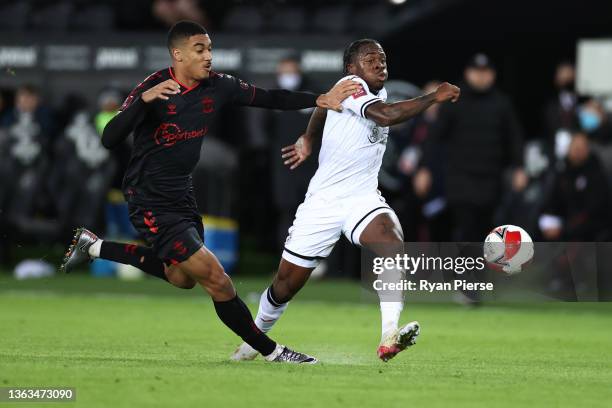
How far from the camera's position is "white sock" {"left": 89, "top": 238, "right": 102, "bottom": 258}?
10.6m

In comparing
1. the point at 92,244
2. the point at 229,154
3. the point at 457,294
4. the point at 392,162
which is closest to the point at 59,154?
the point at 229,154

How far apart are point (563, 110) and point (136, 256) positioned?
9107 mm

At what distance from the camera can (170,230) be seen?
30.5 ft

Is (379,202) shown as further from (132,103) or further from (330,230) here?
(132,103)

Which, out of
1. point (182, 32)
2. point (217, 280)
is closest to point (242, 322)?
point (217, 280)

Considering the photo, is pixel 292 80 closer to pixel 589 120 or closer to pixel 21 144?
pixel 589 120

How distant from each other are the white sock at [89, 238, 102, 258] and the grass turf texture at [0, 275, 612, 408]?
2.10 feet

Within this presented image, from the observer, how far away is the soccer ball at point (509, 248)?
10969mm

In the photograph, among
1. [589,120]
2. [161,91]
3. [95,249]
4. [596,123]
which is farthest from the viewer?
[589,120]

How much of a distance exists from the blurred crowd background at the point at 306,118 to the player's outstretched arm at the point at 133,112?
269 inches

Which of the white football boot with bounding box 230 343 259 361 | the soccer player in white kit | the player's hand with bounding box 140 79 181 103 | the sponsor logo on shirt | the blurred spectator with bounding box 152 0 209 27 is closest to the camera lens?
the player's hand with bounding box 140 79 181 103

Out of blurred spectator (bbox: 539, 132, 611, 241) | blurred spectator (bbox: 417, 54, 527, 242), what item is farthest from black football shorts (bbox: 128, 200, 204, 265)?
blurred spectator (bbox: 539, 132, 611, 241)

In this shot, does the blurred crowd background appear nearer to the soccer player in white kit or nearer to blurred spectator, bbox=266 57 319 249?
blurred spectator, bbox=266 57 319 249

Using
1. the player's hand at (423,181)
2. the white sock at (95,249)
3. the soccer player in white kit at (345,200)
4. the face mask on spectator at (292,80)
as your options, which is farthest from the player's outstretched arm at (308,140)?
the face mask on spectator at (292,80)
